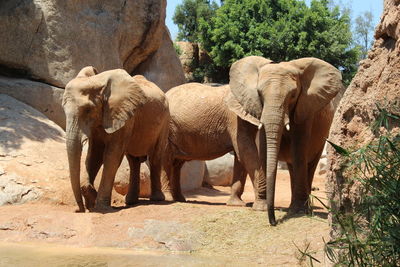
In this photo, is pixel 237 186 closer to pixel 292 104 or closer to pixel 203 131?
pixel 203 131

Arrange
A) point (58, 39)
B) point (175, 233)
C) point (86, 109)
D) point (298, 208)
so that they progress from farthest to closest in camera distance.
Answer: point (58, 39) → point (298, 208) → point (86, 109) → point (175, 233)

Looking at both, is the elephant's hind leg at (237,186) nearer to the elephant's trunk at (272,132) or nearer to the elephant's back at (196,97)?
the elephant's back at (196,97)

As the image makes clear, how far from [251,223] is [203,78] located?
20183 mm

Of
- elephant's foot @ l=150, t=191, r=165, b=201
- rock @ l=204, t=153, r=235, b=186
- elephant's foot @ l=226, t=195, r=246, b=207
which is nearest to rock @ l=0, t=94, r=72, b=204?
elephant's foot @ l=150, t=191, r=165, b=201

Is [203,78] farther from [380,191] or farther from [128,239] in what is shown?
[380,191]

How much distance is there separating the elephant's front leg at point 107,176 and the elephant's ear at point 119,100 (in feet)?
1.08

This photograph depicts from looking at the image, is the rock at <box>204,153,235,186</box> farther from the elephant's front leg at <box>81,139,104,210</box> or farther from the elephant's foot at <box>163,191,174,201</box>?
the elephant's front leg at <box>81,139,104,210</box>

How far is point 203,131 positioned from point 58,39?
4.73m

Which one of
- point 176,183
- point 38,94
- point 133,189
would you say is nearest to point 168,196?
point 133,189

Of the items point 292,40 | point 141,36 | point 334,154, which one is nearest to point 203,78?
point 292,40

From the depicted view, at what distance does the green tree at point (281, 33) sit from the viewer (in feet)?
84.6

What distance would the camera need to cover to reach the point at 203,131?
39.3 feet

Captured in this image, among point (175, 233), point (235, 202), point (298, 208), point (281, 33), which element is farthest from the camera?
point (281, 33)

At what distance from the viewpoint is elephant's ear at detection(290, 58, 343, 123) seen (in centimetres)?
1001
